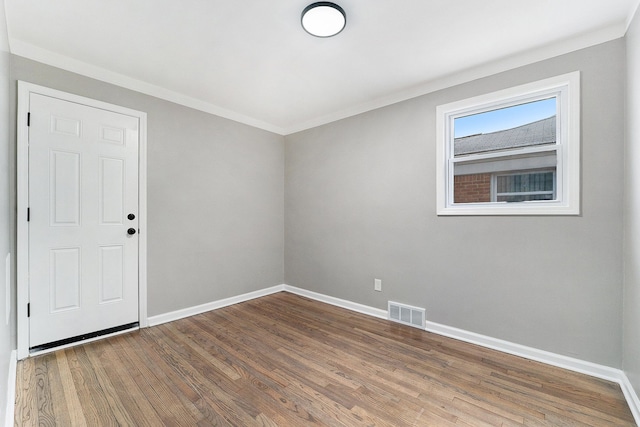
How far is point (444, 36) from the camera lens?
7.01 feet

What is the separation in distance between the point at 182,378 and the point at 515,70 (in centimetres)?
365

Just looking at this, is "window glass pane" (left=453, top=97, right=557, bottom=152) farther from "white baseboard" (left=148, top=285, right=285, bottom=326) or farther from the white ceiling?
"white baseboard" (left=148, top=285, right=285, bottom=326)

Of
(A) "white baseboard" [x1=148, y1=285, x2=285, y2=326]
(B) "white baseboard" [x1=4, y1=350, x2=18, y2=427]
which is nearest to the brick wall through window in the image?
(A) "white baseboard" [x1=148, y1=285, x2=285, y2=326]

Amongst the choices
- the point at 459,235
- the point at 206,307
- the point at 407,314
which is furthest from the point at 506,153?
the point at 206,307

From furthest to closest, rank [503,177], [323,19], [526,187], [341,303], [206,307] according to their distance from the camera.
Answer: [341,303], [206,307], [503,177], [526,187], [323,19]

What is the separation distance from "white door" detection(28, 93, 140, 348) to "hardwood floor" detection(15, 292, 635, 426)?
0.96ft

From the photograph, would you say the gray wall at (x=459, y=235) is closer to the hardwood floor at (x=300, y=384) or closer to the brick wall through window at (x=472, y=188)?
the brick wall through window at (x=472, y=188)

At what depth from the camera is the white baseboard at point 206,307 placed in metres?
3.02

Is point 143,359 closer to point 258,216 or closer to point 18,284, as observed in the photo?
point 18,284

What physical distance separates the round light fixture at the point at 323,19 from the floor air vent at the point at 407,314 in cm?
267

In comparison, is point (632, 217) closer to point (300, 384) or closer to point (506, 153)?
point (506, 153)

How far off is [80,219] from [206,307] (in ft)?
5.28

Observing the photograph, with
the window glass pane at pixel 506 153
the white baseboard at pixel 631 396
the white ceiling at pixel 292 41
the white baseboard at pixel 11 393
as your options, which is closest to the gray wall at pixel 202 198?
the white ceiling at pixel 292 41

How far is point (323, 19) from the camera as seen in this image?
1887mm
